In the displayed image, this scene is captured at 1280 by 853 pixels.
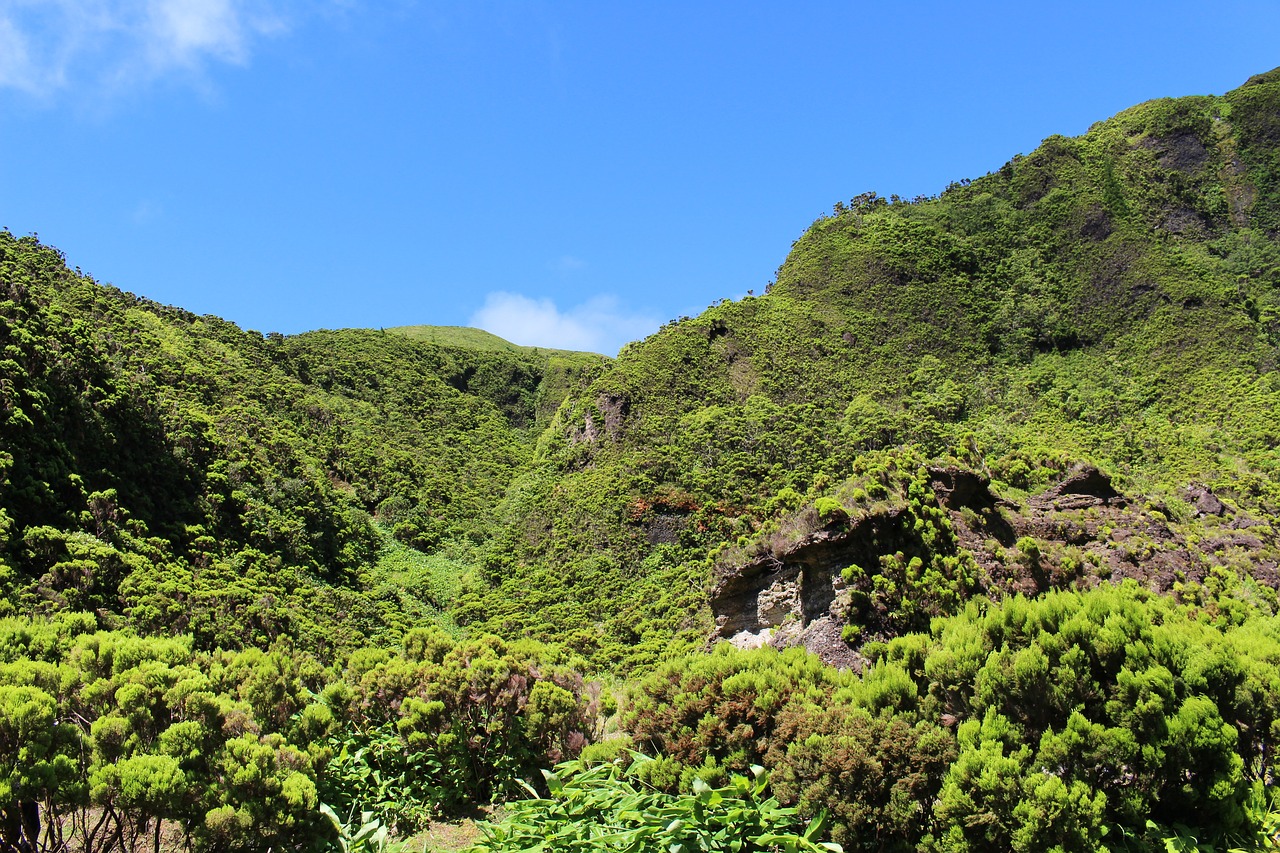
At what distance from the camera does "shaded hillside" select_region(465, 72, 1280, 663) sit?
3009cm

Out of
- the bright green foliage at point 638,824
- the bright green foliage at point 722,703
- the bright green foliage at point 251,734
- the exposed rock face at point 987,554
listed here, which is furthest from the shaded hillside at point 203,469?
the bright green foliage at point 638,824

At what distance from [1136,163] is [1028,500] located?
58538mm

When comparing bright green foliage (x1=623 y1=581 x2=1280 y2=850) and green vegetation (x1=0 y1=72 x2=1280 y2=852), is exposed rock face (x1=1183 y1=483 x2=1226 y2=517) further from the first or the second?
bright green foliage (x1=623 y1=581 x2=1280 y2=850)

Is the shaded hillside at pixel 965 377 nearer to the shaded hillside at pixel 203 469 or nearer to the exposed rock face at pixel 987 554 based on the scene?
the exposed rock face at pixel 987 554

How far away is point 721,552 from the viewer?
1864 centimetres

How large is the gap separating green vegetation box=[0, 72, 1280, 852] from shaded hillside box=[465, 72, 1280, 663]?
0.88ft

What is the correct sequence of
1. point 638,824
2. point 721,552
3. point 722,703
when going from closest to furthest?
point 638,824, point 722,703, point 721,552

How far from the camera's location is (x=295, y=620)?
2242cm

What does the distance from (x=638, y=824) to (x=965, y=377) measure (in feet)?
158

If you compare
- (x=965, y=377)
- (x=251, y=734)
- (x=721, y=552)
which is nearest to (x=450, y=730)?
(x=251, y=734)

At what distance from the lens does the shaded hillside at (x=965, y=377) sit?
30.1 metres

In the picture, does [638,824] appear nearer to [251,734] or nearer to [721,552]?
[251,734]

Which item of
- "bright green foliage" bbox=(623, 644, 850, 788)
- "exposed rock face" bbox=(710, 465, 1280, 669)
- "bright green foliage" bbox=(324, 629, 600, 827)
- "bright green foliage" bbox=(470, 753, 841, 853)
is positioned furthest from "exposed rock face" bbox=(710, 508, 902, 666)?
"bright green foliage" bbox=(470, 753, 841, 853)

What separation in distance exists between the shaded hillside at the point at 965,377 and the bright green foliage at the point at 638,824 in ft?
32.2
